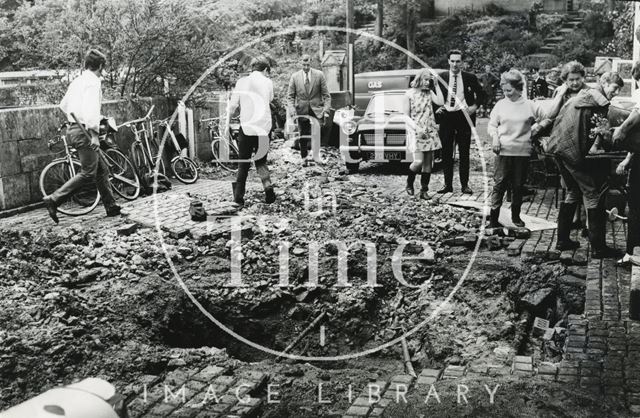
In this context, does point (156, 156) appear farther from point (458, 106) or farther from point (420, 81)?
point (458, 106)

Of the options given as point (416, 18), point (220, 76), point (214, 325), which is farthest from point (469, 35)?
point (214, 325)

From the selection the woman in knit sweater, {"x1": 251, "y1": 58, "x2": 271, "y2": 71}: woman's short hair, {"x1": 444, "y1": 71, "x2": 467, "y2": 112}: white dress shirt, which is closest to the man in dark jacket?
the woman in knit sweater

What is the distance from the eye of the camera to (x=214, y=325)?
7117 mm

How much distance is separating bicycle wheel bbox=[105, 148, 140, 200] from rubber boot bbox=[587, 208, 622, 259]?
695 centimetres

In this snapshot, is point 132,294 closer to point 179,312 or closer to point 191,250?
point 179,312

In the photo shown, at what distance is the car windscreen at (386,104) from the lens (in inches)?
614

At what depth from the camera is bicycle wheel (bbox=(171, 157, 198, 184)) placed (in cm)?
1362

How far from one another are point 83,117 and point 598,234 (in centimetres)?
651

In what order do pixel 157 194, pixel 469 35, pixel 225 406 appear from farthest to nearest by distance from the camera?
pixel 469 35
pixel 157 194
pixel 225 406

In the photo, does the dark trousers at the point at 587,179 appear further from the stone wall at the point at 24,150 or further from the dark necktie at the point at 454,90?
the stone wall at the point at 24,150

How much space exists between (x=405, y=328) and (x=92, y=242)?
4016 mm

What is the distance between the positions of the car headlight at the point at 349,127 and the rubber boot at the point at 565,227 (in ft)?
24.6

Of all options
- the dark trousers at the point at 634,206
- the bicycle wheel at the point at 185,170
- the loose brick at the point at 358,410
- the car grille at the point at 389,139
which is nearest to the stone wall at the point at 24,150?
the bicycle wheel at the point at 185,170

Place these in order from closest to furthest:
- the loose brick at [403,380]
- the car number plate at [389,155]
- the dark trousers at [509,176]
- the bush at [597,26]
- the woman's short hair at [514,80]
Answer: the loose brick at [403,380] → the woman's short hair at [514,80] → the dark trousers at [509,176] → the car number plate at [389,155] → the bush at [597,26]
